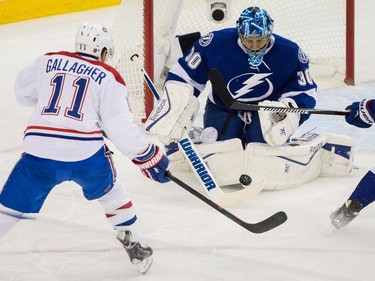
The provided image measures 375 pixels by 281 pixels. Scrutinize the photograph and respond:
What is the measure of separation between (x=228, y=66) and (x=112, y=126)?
3.87ft

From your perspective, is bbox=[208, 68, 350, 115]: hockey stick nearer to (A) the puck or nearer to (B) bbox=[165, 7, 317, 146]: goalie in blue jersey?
(B) bbox=[165, 7, 317, 146]: goalie in blue jersey

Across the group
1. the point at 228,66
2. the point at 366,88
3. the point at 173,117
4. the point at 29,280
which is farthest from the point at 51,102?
the point at 366,88

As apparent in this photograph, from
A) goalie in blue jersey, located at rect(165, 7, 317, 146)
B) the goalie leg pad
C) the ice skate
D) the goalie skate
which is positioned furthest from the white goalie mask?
the goalie leg pad

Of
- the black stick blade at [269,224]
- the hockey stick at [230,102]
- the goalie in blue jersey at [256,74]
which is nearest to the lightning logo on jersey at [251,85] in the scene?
Answer: the goalie in blue jersey at [256,74]

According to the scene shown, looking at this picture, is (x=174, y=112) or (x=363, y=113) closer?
(x=363, y=113)

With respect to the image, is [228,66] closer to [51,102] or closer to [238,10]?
[51,102]

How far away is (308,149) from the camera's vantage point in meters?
3.98

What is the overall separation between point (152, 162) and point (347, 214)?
823 mm

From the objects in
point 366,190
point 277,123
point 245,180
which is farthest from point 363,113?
point 245,180

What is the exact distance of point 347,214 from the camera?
344 cm

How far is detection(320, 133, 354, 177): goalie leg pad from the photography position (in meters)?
4.07

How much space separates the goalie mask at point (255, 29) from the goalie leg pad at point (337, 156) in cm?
52

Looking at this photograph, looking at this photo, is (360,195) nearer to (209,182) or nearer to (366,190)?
(366,190)

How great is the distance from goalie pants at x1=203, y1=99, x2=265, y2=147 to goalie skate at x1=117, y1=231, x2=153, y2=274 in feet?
3.58
